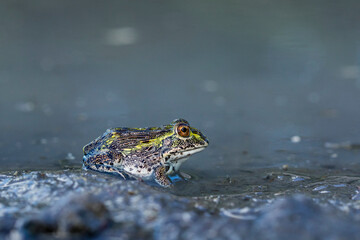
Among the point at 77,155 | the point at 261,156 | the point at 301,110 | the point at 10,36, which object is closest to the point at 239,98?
the point at 301,110

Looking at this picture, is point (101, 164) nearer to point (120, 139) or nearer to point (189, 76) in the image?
point (120, 139)

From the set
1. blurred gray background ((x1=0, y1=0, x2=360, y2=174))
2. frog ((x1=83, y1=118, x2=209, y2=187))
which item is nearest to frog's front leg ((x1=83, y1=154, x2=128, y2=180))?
frog ((x1=83, y1=118, x2=209, y2=187))

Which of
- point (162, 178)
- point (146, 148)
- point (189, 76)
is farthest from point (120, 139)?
point (189, 76)

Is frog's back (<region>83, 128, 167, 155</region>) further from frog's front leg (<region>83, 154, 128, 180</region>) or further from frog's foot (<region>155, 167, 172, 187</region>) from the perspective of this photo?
frog's foot (<region>155, 167, 172, 187</region>)

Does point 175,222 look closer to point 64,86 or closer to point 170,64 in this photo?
point 64,86

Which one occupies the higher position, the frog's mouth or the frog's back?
the frog's back
